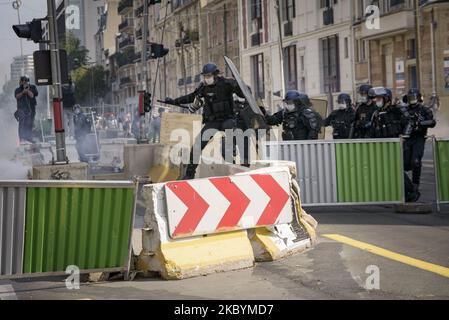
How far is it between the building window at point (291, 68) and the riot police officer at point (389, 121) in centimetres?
3763

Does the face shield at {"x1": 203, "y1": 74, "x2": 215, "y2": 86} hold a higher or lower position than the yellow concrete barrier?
higher

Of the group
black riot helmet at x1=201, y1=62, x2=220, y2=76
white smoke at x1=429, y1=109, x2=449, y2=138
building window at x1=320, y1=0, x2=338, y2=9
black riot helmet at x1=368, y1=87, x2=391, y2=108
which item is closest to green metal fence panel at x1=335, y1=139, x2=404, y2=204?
black riot helmet at x1=368, y1=87, x2=391, y2=108

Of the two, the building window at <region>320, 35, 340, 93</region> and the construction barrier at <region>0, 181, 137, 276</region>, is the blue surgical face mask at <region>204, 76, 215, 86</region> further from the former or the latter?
the building window at <region>320, 35, 340, 93</region>

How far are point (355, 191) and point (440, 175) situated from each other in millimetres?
1116

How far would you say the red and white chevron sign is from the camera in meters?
8.33

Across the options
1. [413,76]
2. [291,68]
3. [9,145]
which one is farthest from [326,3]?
[9,145]

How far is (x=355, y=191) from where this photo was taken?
1288 centimetres

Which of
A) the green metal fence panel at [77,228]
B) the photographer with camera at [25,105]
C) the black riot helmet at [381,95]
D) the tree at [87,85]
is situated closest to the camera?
the green metal fence panel at [77,228]

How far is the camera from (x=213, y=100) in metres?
14.0

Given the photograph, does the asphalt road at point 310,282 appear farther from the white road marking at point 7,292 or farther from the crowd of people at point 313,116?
the crowd of people at point 313,116

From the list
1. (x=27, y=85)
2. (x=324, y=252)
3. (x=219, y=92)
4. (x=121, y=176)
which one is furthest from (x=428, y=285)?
(x=27, y=85)

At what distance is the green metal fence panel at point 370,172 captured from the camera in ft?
41.9

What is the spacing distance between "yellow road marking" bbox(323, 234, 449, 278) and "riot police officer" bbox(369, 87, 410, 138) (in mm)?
3862

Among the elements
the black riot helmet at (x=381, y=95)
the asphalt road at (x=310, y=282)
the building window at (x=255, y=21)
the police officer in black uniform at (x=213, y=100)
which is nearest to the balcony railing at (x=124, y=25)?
the building window at (x=255, y=21)
